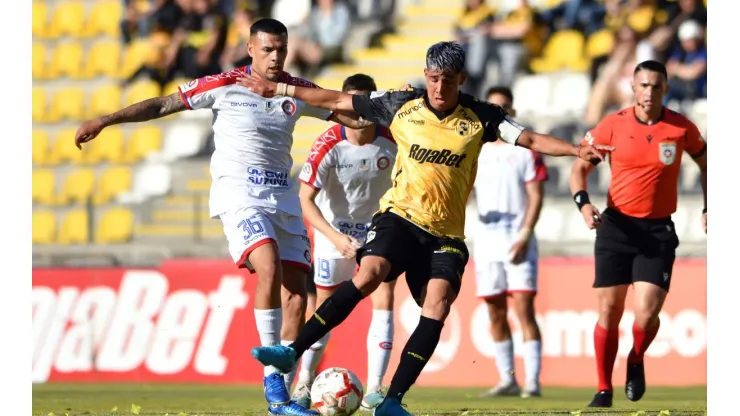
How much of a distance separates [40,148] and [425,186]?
14.8 meters

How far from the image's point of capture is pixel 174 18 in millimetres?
22516

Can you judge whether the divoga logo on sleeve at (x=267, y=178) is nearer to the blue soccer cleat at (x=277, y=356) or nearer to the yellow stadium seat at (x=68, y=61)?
the blue soccer cleat at (x=277, y=356)

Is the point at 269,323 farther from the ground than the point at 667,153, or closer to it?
closer to it

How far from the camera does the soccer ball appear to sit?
8.34m

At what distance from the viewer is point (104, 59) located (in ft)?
74.0

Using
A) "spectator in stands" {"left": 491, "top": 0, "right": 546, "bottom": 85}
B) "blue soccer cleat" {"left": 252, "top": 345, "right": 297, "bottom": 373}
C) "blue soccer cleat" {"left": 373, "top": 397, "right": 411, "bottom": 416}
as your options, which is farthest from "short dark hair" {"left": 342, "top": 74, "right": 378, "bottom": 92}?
"spectator in stands" {"left": 491, "top": 0, "right": 546, "bottom": 85}

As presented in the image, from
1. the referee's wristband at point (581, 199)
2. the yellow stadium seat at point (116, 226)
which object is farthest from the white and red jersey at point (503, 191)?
the yellow stadium seat at point (116, 226)

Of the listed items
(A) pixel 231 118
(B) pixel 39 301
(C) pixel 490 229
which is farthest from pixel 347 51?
(A) pixel 231 118

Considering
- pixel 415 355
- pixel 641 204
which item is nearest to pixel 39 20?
pixel 641 204

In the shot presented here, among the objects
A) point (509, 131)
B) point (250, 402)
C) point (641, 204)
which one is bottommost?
point (250, 402)

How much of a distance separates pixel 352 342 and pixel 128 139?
7.77 m

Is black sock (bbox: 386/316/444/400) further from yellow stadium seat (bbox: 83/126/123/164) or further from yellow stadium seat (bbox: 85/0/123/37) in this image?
yellow stadium seat (bbox: 85/0/123/37)

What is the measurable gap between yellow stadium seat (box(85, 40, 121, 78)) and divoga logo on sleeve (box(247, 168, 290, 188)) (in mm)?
13735

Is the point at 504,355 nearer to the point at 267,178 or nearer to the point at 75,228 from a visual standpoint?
the point at 267,178
